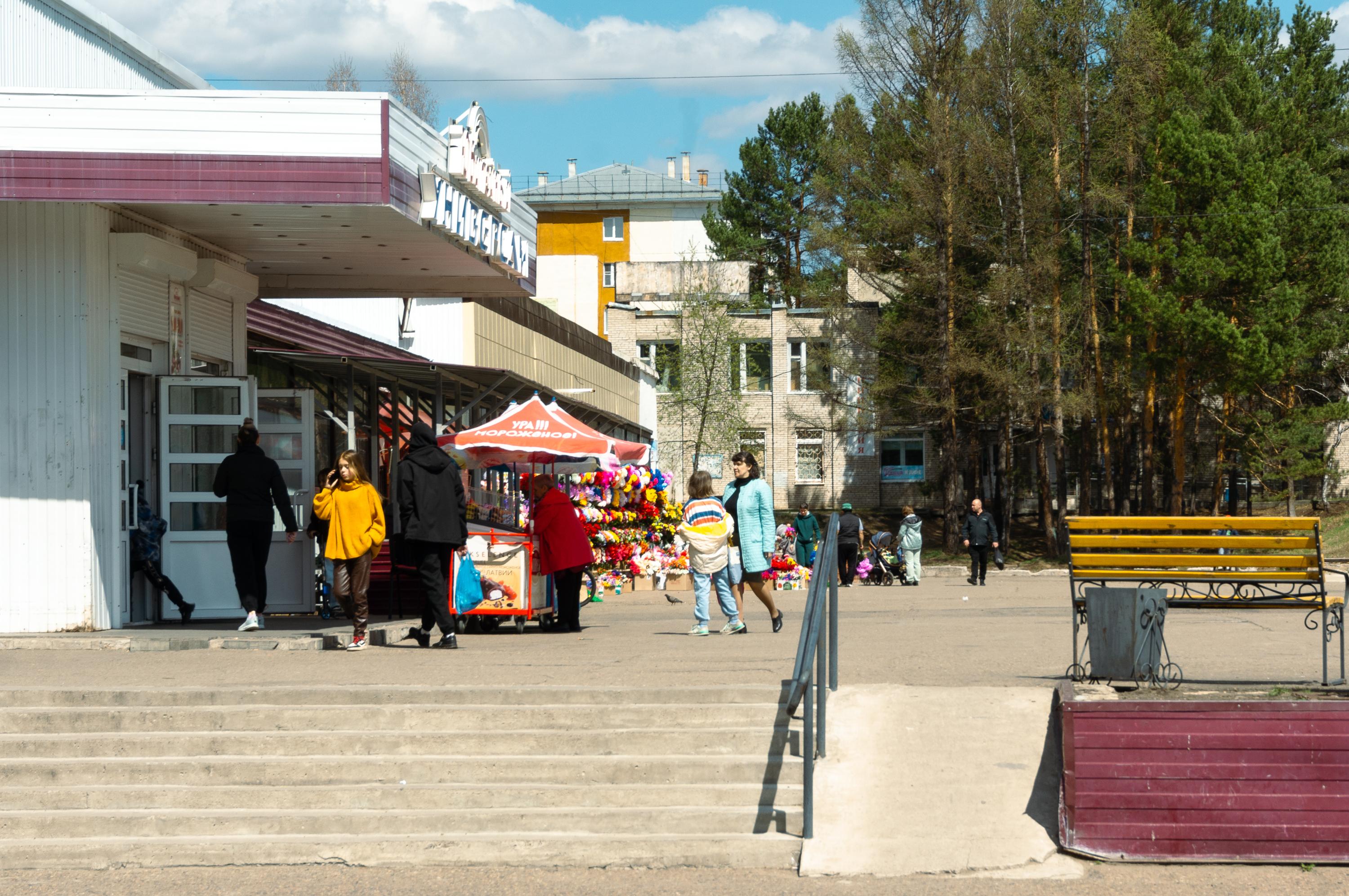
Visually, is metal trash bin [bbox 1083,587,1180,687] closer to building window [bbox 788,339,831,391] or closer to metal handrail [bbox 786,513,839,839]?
metal handrail [bbox 786,513,839,839]

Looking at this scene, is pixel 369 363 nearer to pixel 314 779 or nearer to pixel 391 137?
pixel 391 137

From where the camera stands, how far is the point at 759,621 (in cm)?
1600

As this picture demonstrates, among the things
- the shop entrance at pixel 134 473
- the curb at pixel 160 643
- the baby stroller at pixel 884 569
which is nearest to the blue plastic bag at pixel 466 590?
the curb at pixel 160 643

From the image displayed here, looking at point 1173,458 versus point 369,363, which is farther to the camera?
point 1173,458

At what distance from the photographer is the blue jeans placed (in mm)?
13484

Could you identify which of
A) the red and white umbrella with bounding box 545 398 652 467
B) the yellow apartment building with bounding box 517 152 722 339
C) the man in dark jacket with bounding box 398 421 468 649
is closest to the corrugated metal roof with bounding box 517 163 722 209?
the yellow apartment building with bounding box 517 152 722 339

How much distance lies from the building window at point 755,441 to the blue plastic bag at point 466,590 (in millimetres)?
42328

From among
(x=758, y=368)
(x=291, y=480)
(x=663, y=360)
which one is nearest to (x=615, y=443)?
(x=291, y=480)

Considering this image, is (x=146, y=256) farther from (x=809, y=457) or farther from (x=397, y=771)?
(x=809, y=457)

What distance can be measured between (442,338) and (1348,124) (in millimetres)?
29615

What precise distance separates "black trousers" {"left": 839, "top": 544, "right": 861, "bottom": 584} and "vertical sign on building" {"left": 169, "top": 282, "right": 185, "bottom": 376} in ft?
52.5

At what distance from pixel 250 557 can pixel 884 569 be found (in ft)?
57.4

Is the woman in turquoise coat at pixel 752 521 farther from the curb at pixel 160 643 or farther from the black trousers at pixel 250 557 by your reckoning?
the black trousers at pixel 250 557

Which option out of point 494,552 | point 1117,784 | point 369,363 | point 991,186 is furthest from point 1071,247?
point 1117,784
